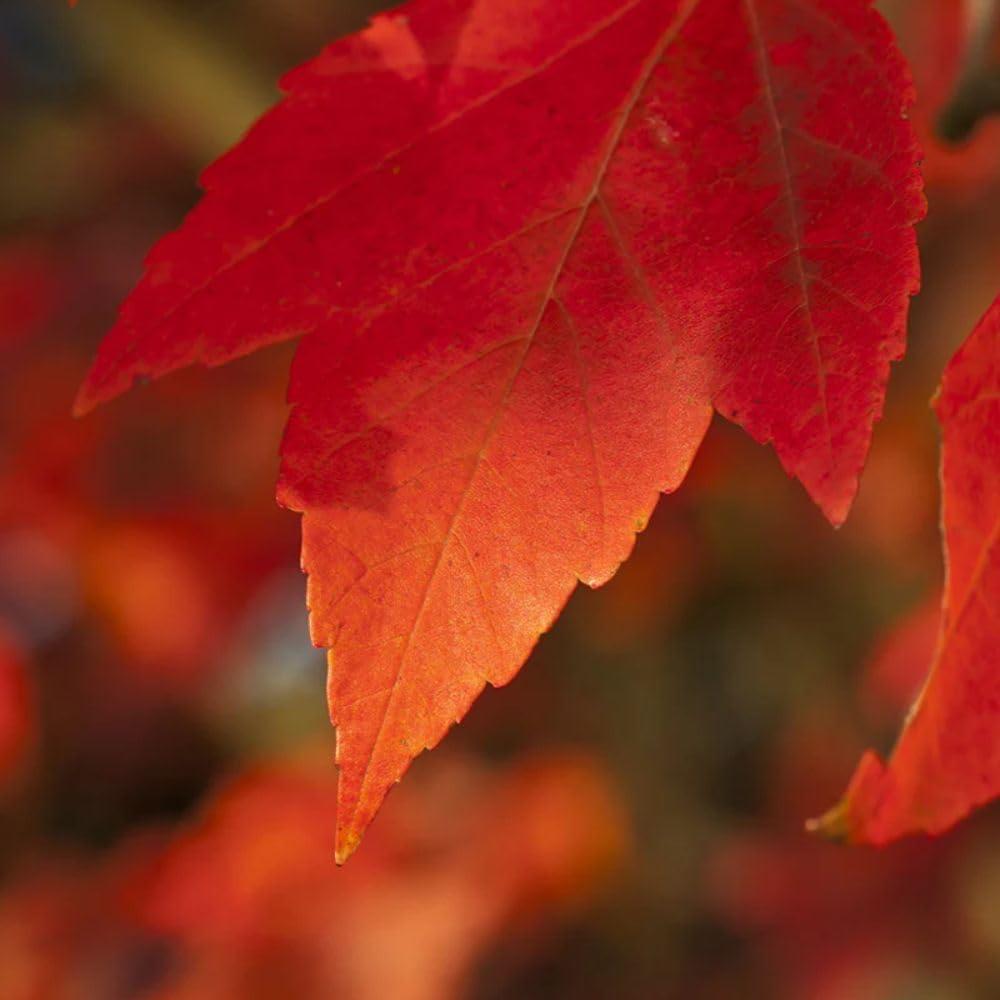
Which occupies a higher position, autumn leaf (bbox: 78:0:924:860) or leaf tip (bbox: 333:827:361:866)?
autumn leaf (bbox: 78:0:924:860)

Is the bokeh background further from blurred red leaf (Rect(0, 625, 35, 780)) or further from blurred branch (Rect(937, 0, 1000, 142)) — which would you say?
blurred branch (Rect(937, 0, 1000, 142))

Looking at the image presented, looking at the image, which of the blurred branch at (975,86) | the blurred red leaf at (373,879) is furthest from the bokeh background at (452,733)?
the blurred branch at (975,86)

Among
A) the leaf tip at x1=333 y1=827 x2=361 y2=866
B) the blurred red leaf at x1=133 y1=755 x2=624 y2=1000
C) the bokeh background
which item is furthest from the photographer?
the bokeh background

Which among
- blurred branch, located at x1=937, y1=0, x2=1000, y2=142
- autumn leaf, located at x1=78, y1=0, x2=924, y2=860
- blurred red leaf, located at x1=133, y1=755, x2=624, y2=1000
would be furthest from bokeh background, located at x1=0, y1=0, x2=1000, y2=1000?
autumn leaf, located at x1=78, y1=0, x2=924, y2=860

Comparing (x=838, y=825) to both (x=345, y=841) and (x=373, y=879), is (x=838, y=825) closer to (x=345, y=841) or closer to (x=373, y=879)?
(x=345, y=841)

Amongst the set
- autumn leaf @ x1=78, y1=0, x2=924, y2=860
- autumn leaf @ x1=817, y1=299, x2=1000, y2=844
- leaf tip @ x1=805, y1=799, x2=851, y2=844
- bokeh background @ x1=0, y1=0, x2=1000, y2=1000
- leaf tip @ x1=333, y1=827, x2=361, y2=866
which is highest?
autumn leaf @ x1=78, y1=0, x2=924, y2=860

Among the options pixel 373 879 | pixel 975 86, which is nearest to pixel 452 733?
pixel 373 879

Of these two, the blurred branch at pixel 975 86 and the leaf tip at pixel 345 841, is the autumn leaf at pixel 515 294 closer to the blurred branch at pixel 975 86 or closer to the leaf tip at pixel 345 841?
the leaf tip at pixel 345 841
